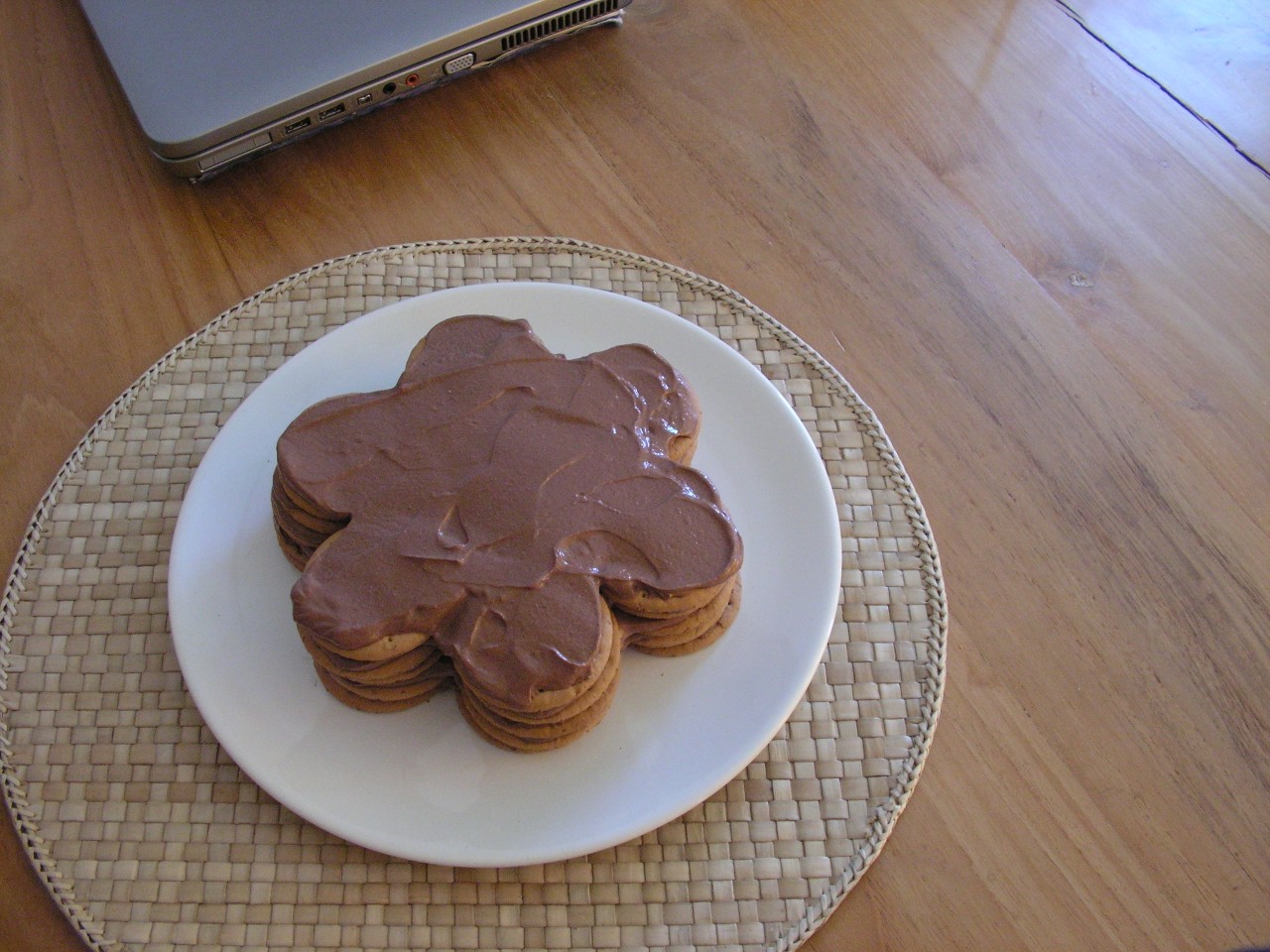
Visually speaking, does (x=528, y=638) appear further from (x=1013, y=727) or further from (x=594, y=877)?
(x=1013, y=727)

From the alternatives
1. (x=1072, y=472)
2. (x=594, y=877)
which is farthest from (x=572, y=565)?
(x=1072, y=472)

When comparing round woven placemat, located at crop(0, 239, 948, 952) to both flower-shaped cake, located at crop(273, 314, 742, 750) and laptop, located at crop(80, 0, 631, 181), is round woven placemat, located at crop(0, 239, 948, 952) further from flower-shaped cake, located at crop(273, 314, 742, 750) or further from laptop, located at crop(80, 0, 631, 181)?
laptop, located at crop(80, 0, 631, 181)

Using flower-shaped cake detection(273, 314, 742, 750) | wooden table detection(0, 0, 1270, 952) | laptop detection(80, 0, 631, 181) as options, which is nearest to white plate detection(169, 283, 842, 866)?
flower-shaped cake detection(273, 314, 742, 750)

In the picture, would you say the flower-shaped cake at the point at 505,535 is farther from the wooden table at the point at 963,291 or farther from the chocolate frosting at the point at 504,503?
the wooden table at the point at 963,291

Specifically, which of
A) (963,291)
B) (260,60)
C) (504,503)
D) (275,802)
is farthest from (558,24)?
(275,802)

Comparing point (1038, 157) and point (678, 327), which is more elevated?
point (678, 327)

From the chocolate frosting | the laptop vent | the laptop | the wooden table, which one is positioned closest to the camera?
the chocolate frosting

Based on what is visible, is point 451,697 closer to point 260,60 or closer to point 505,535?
point 505,535
